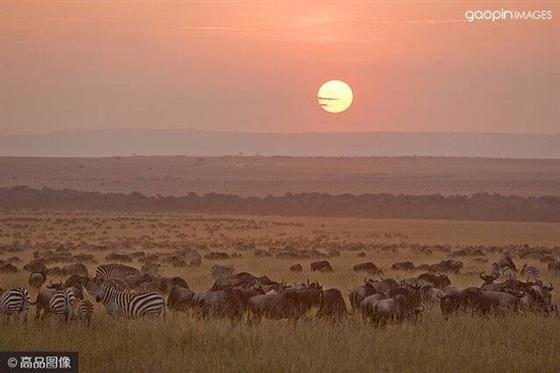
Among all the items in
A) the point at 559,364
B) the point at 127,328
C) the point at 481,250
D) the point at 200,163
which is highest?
the point at 200,163

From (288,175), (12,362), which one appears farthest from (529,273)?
(288,175)

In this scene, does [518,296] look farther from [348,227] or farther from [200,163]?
[200,163]

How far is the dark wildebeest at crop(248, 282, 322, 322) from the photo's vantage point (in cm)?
1242

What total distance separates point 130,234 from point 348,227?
10875 mm

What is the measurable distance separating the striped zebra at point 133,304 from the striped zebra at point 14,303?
1068 millimetres

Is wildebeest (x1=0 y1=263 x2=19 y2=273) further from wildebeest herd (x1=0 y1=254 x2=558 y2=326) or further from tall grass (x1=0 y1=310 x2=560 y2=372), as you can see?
tall grass (x1=0 y1=310 x2=560 y2=372)

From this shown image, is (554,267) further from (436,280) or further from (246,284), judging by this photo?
(246,284)

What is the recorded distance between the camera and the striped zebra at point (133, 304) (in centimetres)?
1245

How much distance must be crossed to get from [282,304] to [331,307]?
0.71 m

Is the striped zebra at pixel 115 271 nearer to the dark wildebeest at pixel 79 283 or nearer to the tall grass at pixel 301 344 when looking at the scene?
the dark wildebeest at pixel 79 283

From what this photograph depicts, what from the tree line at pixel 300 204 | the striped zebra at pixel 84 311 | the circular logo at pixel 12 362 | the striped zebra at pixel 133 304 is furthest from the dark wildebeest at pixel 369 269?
Result: the tree line at pixel 300 204

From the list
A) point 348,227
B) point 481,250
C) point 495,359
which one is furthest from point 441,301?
point 348,227

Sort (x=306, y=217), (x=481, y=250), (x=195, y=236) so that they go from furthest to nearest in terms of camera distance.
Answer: (x=306, y=217), (x=195, y=236), (x=481, y=250)

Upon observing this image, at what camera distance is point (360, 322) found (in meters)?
12.1
